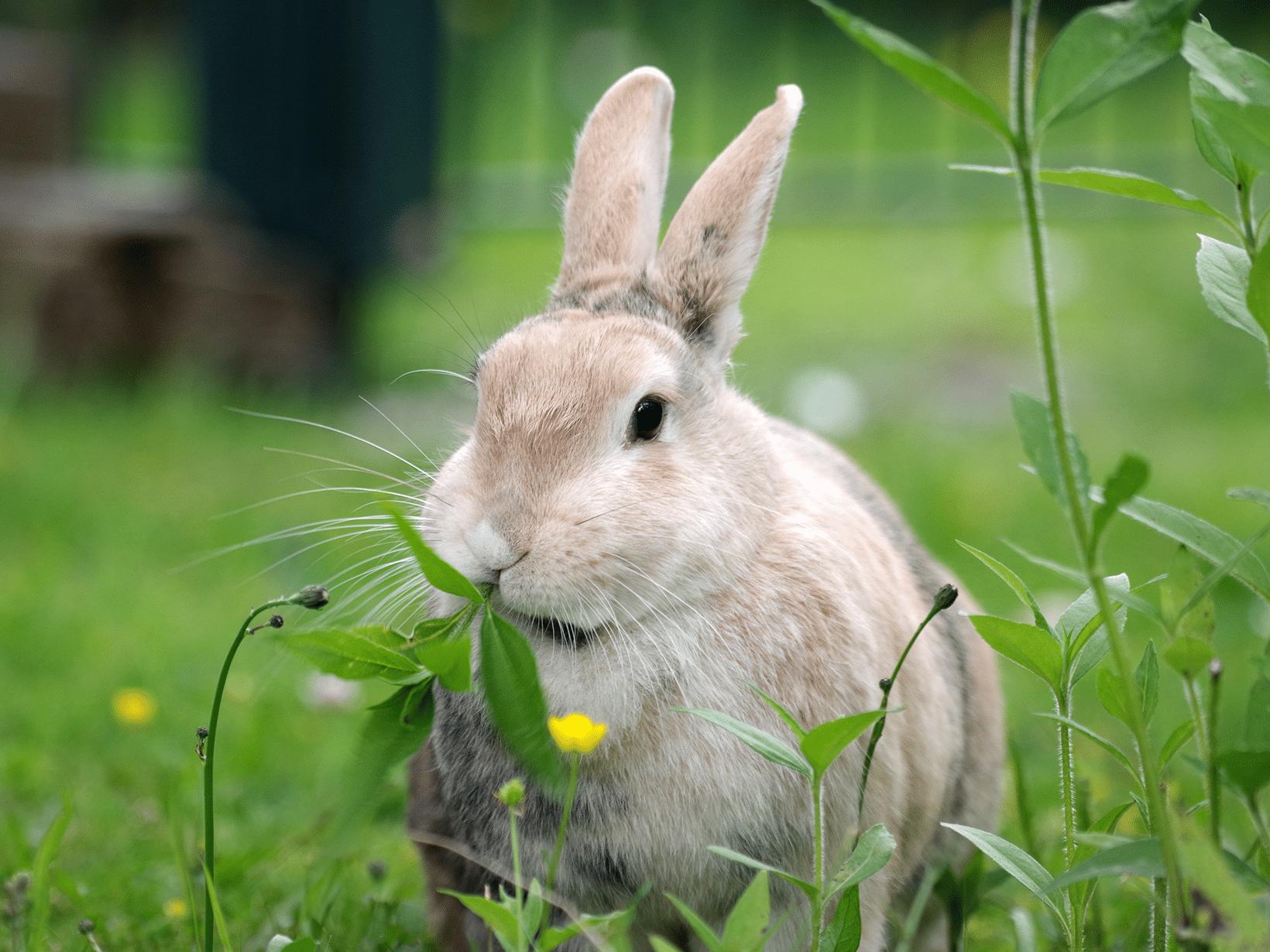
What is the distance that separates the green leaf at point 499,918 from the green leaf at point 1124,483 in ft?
2.65

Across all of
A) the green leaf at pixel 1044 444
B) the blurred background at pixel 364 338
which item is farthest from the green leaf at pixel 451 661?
the green leaf at pixel 1044 444

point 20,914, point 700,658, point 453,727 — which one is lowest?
point 20,914

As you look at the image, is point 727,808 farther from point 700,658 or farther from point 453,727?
point 453,727

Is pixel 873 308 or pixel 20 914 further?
pixel 873 308

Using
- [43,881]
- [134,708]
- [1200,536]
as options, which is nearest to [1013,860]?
[1200,536]

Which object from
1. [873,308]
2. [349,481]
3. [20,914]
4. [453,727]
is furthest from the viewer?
[873,308]

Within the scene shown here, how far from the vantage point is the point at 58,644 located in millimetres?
3545

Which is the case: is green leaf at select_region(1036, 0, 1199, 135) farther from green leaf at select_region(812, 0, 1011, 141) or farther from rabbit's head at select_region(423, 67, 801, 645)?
rabbit's head at select_region(423, 67, 801, 645)

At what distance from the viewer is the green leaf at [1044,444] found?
1.41m

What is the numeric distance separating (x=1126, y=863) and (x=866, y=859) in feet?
1.04

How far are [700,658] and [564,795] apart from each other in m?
0.28

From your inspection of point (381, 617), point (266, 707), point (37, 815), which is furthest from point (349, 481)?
point (381, 617)

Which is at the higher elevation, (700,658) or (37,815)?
(700,658)

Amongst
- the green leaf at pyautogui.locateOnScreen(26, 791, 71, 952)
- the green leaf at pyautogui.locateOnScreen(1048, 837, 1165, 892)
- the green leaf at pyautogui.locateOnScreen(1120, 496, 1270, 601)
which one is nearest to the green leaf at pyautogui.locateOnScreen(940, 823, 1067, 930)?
the green leaf at pyautogui.locateOnScreen(1048, 837, 1165, 892)
